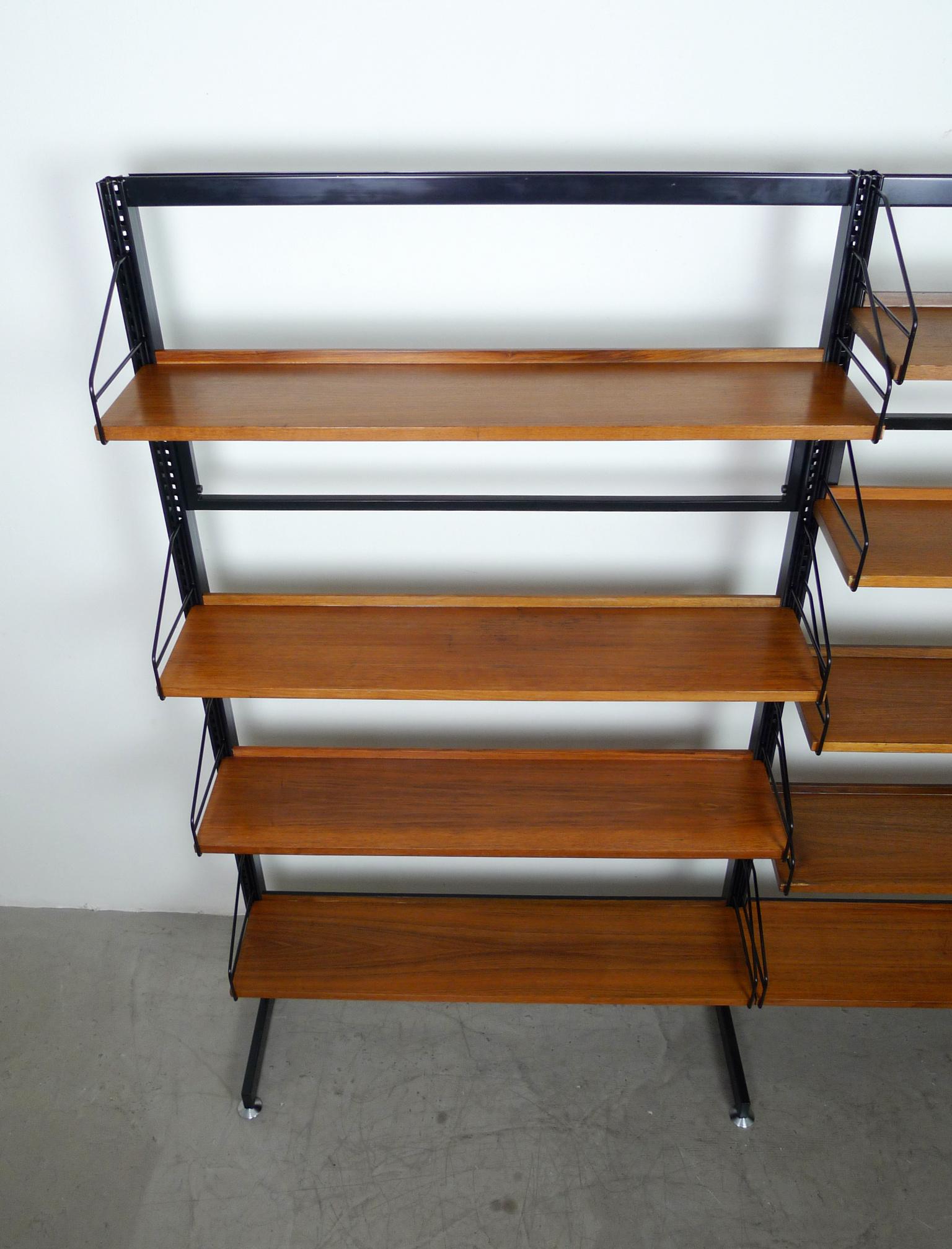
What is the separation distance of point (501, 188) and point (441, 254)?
0.85 ft

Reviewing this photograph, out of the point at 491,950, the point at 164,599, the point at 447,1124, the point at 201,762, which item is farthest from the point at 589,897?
the point at 164,599

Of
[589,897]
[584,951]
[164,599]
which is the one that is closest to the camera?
[164,599]

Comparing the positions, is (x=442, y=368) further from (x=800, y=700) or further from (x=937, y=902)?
(x=937, y=902)

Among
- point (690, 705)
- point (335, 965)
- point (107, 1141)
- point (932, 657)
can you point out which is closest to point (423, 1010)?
point (335, 965)

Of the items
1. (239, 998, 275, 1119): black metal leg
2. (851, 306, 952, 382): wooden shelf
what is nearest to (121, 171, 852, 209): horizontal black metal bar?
(851, 306, 952, 382): wooden shelf

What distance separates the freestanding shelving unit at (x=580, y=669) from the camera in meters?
1.69

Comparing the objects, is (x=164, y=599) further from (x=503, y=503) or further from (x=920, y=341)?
(x=920, y=341)

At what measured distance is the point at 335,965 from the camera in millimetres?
2570

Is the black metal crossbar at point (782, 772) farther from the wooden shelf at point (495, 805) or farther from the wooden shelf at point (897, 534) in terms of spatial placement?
the wooden shelf at point (897, 534)

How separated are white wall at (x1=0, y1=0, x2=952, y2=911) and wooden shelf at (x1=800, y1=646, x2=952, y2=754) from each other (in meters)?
0.12

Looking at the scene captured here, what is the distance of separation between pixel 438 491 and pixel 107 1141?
1.89 metres

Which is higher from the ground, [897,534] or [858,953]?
[897,534]

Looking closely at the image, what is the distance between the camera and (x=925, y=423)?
1876mm

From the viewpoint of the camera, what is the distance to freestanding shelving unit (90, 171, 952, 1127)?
1689mm
